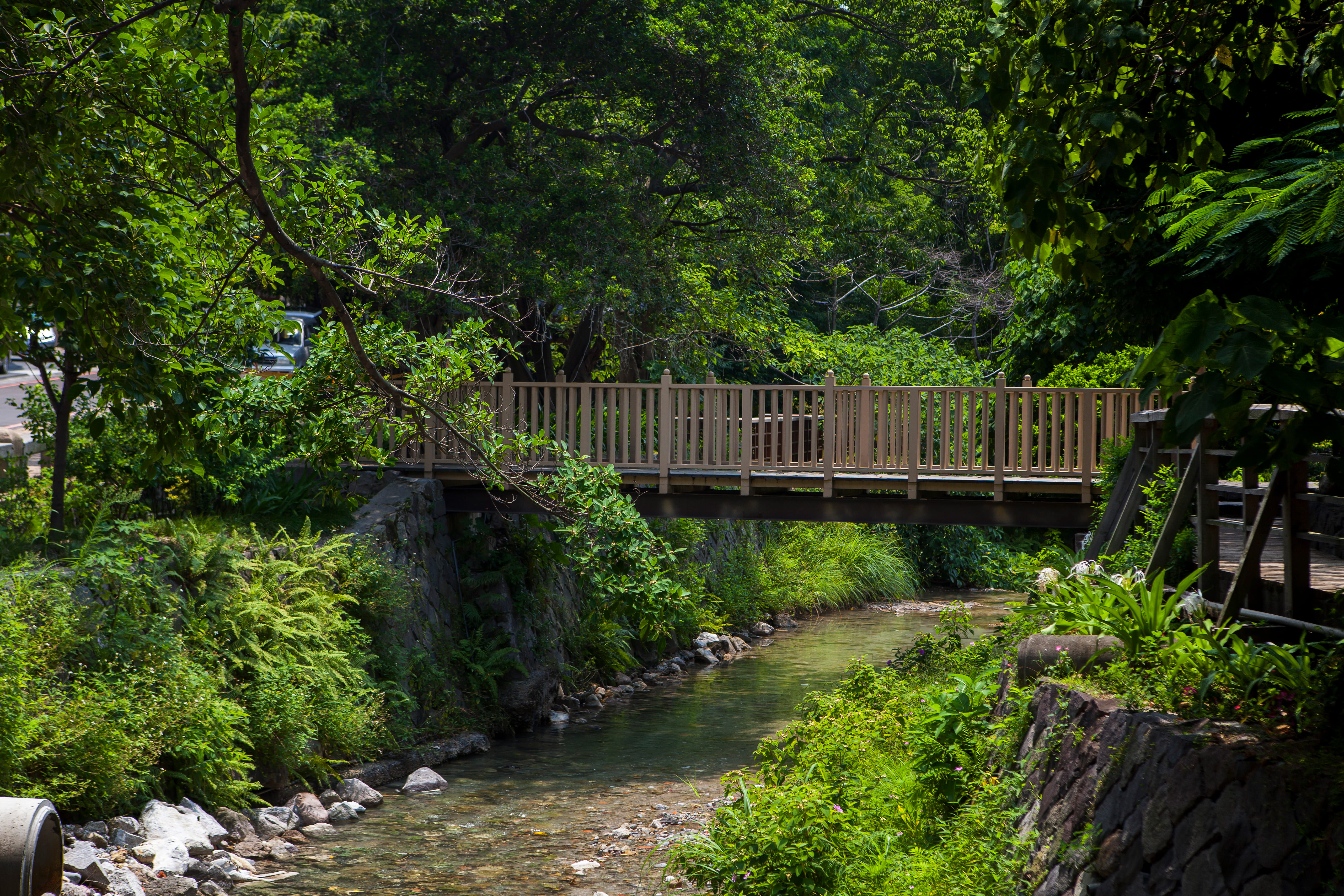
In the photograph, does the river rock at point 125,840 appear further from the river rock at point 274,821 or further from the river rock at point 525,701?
the river rock at point 525,701

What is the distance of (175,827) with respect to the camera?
836cm

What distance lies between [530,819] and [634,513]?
302cm

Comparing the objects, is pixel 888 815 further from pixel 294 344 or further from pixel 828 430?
pixel 294 344

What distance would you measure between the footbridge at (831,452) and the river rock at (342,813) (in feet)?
11.4

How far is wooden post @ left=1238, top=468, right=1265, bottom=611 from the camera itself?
5750 mm

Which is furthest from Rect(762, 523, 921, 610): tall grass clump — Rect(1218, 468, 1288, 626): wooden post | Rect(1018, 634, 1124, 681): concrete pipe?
Rect(1218, 468, 1288, 626): wooden post

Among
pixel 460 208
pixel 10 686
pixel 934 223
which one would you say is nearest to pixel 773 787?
pixel 10 686

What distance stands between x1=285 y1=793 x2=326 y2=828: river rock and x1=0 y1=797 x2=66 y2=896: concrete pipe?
4.87 m

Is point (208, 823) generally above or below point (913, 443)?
below

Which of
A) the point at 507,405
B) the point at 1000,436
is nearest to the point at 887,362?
the point at 1000,436

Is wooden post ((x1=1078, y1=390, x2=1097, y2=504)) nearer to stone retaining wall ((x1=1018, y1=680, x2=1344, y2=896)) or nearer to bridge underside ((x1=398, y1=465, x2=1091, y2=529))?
bridge underside ((x1=398, y1=465, x2=1091, y2=529))

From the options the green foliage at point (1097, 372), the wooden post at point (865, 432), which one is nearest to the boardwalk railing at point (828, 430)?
the wooden post at point (865, 432)

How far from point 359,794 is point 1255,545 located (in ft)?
25.3

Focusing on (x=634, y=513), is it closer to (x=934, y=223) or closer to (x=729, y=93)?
(x=729, y=93)
